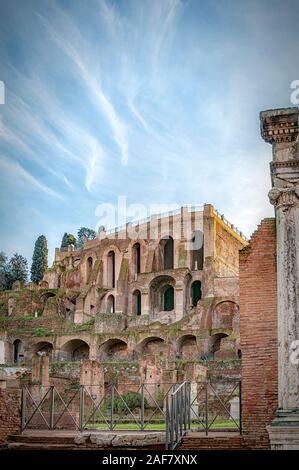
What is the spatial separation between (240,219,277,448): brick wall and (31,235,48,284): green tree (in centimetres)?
7037

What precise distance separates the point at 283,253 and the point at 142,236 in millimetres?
54450

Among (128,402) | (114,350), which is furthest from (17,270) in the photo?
(128,402)

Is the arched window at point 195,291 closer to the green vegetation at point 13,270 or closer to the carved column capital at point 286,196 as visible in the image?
the green vegetation at point 13,270

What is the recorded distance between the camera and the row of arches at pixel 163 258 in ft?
203

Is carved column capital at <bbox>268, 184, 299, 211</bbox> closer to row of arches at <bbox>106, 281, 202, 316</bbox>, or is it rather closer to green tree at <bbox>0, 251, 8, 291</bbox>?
row of arches at <bbox>106, 281, 202, 316</bbox>

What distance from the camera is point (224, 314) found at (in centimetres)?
5300

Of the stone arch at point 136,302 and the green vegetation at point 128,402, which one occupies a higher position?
the stone arch at point 136,302

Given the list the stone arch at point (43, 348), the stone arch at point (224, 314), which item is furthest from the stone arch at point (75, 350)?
the stone arch at point (224, 314)

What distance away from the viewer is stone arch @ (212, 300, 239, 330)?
170 feet

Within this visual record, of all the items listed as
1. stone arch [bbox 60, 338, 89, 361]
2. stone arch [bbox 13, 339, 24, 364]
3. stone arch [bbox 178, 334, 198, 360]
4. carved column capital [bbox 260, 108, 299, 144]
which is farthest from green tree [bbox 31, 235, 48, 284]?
carved column capital [bbox 260, 108, 299, 144]

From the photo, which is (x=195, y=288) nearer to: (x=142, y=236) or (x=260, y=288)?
(x=142, y=236)

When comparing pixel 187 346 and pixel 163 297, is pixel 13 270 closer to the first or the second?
pixel 163 297

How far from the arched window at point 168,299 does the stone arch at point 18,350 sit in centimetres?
1250

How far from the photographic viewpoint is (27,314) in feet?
205
